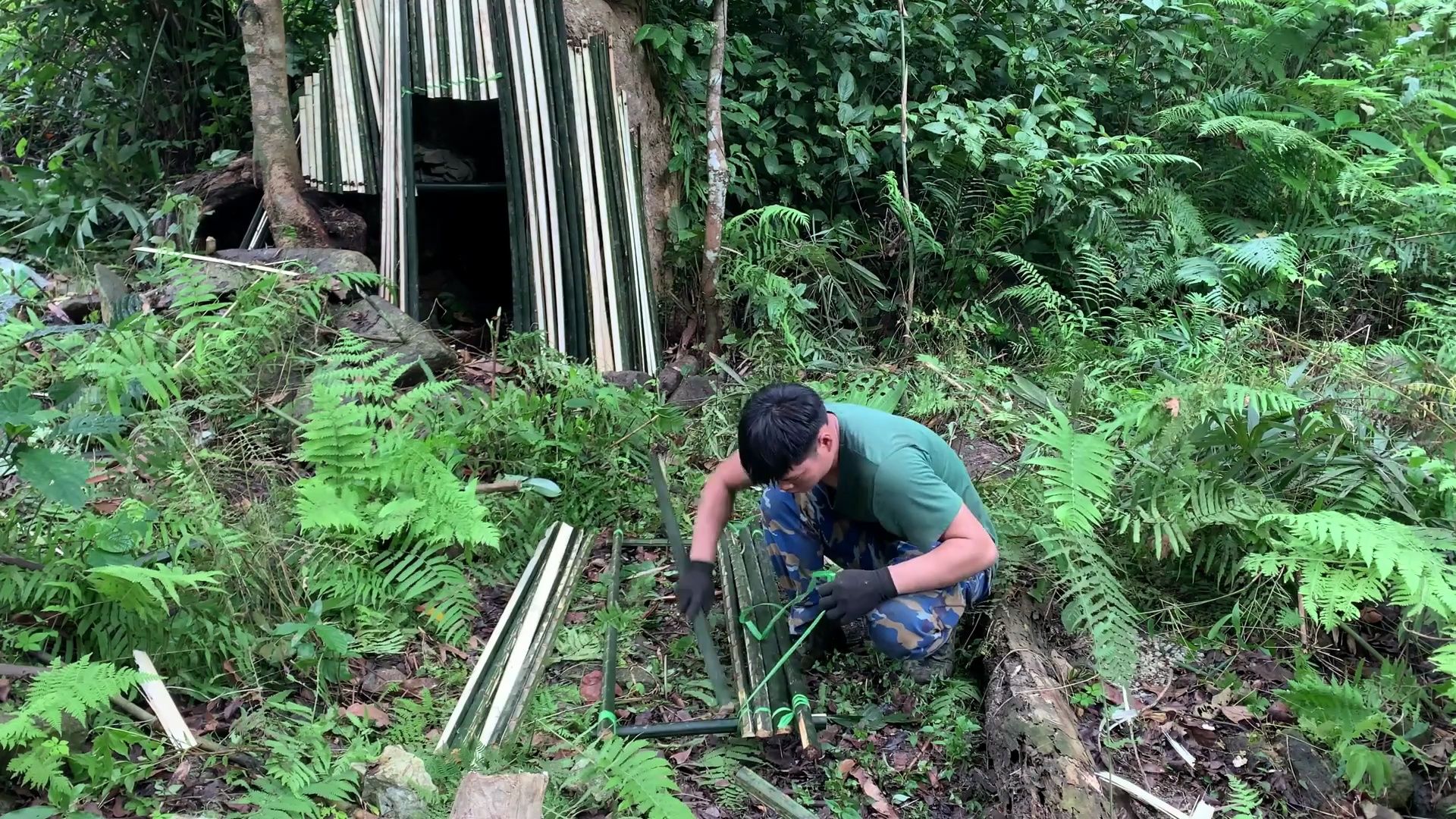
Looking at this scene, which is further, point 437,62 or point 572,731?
point 437,62

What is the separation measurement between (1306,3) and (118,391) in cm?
785

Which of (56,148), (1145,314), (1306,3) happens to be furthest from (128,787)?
(1306,3)

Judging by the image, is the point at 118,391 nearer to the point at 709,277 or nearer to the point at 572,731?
the point at 572,731

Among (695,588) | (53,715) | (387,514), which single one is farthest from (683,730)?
(53,715)

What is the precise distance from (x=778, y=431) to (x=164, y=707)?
183 cm

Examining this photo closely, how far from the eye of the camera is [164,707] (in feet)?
7.68

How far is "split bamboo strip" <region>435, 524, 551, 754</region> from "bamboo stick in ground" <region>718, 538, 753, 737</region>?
2.23ft

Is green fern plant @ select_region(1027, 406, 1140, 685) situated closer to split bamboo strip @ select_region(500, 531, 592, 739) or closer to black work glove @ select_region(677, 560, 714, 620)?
black work glove @ select_region(677, 560, 714, 620)

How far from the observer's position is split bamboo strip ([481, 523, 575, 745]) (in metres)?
2.48

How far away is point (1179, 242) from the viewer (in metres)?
5.38

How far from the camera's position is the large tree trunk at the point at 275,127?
4680 millimetres

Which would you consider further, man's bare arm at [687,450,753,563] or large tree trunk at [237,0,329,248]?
large tree trunk at [237,0,329,248]

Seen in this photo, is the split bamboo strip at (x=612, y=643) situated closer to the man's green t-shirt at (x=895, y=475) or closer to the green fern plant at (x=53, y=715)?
the man's green t-shirt at (x=895, y=475)

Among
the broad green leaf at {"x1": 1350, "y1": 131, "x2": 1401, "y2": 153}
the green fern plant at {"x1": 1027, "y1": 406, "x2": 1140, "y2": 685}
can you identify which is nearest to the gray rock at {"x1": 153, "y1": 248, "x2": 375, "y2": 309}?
the green fern plant at {"x1": 1027, "y1": 406, "x2": 1140, "y2": 685}
